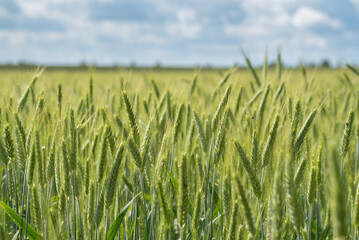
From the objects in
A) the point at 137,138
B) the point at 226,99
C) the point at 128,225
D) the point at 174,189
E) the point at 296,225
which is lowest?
the point at 128,225

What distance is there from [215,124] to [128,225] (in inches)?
24.7

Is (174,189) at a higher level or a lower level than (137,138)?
lower

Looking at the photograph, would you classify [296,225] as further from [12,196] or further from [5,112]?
[5,112]

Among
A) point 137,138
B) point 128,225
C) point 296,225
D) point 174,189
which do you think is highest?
point 137,138

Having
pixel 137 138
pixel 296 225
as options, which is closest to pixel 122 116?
pixel 137 138

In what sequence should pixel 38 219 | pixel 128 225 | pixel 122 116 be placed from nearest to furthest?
1. pixel 38 219
2. pixel 128 225
3. pixel 122 116

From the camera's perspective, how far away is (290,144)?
1334 millimetres

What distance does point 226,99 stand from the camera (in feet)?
5.47

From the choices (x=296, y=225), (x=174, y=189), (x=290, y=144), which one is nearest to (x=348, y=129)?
(x=290, y=144)

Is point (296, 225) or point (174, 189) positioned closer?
point (296, 225)

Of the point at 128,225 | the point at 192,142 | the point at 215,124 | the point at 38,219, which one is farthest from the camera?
the point at 192,142

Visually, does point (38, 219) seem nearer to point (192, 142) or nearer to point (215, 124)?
point (215, 124)

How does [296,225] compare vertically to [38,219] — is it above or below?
above

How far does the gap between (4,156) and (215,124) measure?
95cm
